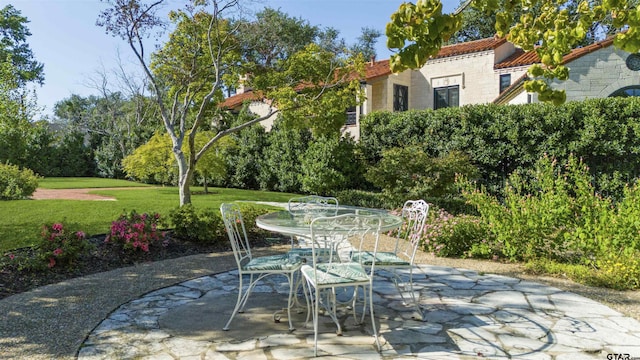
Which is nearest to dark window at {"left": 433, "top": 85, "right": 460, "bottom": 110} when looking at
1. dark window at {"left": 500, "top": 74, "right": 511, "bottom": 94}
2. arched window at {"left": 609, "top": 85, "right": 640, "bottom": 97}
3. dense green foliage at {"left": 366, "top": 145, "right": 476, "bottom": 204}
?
dark window at {"left": 500, "top": 74, "right": 511, "bottom": 94}

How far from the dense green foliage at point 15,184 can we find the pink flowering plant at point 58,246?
9843 millimetres

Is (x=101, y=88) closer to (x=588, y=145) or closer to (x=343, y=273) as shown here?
(x=588, y=145)

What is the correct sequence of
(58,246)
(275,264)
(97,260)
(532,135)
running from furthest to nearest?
1. (532,135)
2. (97,260)
3. (58,246)
4. (275,264)

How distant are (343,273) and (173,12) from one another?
8.95 m

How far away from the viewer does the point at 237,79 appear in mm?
11531

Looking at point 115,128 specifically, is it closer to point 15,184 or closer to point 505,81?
point 15,184

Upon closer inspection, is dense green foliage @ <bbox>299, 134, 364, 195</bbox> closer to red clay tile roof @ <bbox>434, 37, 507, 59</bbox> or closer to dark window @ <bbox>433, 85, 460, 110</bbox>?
dark window @ <bbox>433, 85, 460, 110</bbox>

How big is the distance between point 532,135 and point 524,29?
31.3 ft

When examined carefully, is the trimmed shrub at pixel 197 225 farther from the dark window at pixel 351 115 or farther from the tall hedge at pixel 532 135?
the dark window at pixel 351 115

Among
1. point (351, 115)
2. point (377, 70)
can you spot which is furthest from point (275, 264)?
point (377, 70)

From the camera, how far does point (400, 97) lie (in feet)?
69.3

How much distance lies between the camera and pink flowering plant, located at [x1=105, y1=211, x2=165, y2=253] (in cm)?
715

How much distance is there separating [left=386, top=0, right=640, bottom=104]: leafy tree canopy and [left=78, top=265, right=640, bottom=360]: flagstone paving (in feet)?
6.80

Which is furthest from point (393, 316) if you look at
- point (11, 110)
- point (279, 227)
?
point (11, 110)
